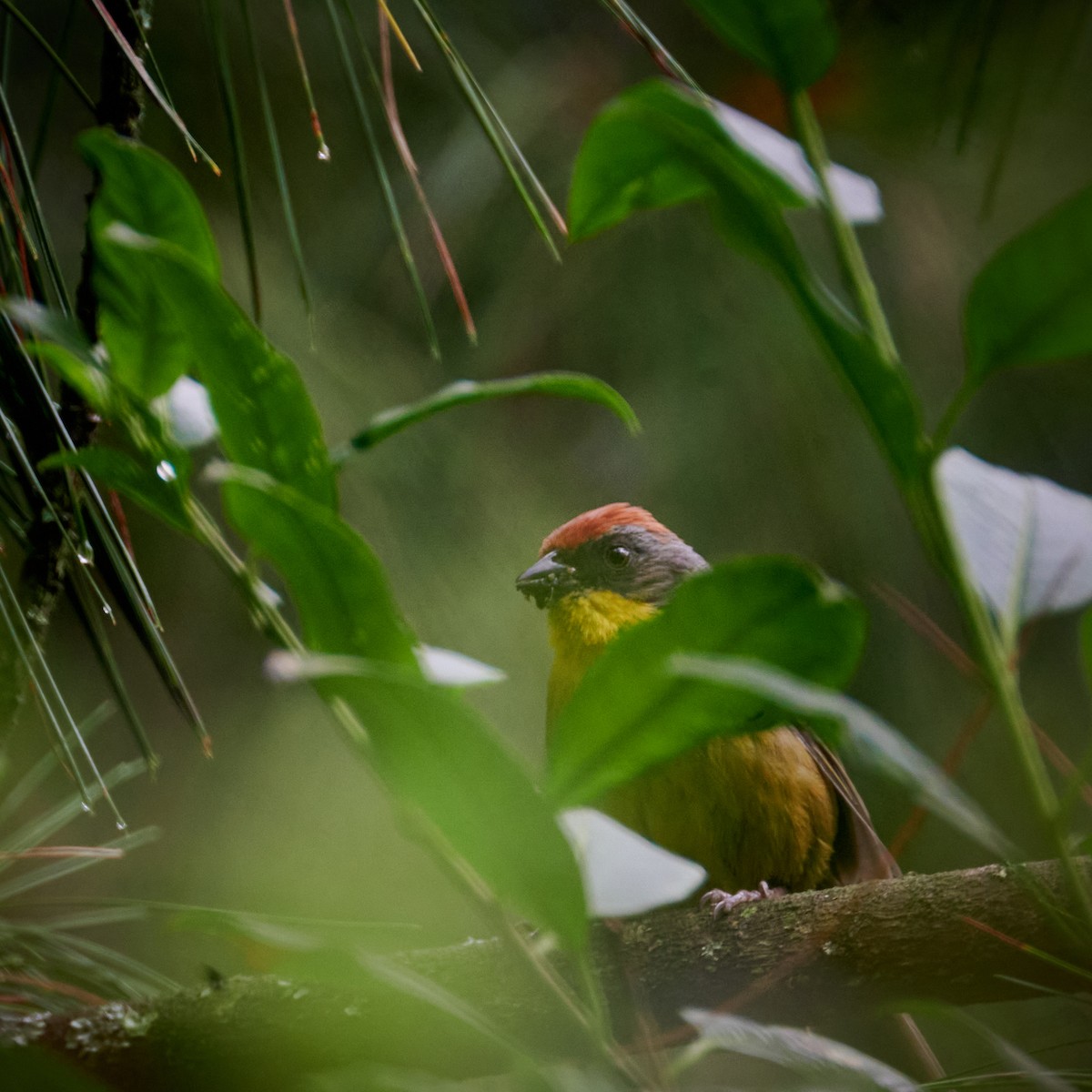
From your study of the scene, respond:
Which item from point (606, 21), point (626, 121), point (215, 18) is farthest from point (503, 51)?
point (626, 121)

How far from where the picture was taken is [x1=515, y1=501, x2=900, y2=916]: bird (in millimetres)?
1930

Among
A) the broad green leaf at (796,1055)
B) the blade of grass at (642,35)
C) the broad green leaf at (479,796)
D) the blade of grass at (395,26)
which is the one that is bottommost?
the broad green leaf at (796,1055)

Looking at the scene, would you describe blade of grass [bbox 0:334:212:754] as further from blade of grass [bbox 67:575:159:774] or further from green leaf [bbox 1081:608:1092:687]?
green leaf [bbox 1081:608:1092:687]

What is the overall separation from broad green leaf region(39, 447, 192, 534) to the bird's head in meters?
1.80

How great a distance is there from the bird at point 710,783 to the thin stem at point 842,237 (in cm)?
134

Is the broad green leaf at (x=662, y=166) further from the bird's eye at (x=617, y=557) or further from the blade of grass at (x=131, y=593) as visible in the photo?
the bird's eye at (x=617, y=557)

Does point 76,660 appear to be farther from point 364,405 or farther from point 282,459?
point 282,459

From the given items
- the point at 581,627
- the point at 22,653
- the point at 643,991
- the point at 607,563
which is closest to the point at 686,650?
the point at 22,653

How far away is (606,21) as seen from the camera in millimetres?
2812

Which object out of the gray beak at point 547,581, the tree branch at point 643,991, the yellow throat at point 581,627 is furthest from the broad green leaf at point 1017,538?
the gray beak at point 547,581

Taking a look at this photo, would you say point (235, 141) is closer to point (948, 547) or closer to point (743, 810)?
point (948, 547)

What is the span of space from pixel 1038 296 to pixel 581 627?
1.88m

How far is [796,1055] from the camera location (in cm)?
45

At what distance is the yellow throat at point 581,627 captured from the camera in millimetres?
2174
